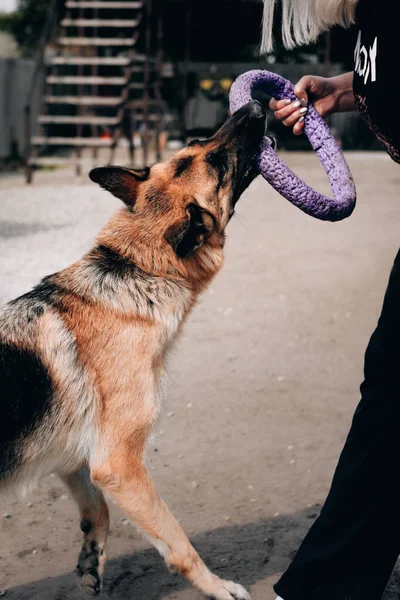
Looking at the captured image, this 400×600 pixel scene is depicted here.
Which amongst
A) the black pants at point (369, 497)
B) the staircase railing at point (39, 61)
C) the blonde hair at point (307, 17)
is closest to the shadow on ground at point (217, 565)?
the black pants at point (369, 497)

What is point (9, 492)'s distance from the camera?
279cm

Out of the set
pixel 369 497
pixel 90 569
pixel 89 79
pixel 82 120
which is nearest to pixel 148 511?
pixel 90 569

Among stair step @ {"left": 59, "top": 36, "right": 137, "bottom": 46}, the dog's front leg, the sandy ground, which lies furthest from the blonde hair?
stair step @ {"left": 59, "top": 36, "right": 137, "bottom": 46}

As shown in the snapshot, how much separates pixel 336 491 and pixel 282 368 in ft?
9.61

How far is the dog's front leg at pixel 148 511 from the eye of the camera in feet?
9.18

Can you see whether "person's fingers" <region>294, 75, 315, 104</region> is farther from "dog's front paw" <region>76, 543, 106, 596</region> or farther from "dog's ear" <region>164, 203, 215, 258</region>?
"dog's front paw" <region>76, 543, 106, 596</region>

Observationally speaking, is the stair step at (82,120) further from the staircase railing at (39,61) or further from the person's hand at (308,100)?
the person's hand at (308,100)

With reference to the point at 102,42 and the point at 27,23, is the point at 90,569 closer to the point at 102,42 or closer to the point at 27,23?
the point at 102,42

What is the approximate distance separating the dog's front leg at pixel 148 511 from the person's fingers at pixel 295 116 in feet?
5.11

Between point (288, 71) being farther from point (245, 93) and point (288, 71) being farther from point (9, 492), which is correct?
point (9, 492)

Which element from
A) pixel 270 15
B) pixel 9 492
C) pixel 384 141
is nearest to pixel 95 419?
pixel 9 492

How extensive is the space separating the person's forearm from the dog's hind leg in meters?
1.82

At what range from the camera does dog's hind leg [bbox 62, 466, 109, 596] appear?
3094 millimetres

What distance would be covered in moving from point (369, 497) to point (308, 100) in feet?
5.44
